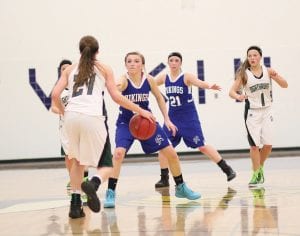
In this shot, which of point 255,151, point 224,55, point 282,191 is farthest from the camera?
point 224,55

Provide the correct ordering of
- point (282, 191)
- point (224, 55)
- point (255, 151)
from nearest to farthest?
point (282, 191) < point (255, 151) < point (224, 55)

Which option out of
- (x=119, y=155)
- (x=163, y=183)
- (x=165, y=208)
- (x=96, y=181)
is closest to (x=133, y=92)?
(x=119, y=155)

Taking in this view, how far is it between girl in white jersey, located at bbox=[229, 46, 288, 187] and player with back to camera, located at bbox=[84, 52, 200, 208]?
1.64 metres

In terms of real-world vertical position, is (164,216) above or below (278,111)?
below

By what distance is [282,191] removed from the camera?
7.83 meters

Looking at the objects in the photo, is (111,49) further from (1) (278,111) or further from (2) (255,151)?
(2) (255,151)

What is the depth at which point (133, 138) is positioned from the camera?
24.1ft

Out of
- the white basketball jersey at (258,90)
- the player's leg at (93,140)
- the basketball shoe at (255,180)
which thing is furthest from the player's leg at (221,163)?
the player's leg at (93,140)

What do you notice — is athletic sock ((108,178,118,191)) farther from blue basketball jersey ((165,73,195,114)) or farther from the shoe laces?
blue basketball jersey ((165,73,195,114))

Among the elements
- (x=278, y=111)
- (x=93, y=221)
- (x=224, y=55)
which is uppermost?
(x=224, y=55)

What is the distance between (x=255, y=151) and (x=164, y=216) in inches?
117

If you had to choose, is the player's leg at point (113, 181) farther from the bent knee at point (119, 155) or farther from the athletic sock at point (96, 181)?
the athletic sock at point (96, 181)

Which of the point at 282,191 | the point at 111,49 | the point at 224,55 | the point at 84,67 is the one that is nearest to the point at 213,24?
the point at 224,55

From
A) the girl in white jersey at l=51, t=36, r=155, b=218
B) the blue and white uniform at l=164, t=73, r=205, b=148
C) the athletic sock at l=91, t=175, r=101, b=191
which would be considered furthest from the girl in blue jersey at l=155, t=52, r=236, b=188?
the athletic sock at l=91, t=175, r=101, b=191
